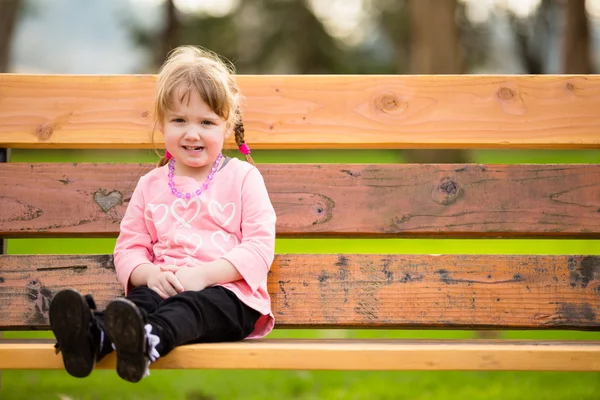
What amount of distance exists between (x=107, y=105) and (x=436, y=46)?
7.59 meters

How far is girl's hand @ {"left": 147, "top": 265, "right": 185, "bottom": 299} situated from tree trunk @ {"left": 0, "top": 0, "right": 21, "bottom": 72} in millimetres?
12082

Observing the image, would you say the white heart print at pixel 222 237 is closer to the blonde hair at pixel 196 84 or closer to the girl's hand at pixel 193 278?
the girl's hand at pixel 193 278

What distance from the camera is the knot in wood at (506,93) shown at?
286cm

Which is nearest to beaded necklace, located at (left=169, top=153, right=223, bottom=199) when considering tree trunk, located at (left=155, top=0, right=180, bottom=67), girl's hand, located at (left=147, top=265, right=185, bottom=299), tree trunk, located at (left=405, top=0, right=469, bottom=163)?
girl's hand, located at (left=147, top=265, right=185, bottom=299)

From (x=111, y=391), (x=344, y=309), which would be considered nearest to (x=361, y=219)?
(x=344, y=309)

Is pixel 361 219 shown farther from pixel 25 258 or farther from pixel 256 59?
pixel 256 59

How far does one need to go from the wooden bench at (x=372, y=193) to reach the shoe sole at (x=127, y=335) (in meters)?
0.84

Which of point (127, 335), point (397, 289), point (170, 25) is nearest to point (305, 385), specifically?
point (397, 289)

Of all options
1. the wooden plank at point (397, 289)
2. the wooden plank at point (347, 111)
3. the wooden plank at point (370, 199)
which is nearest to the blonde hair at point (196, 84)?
the wooden plank at point (347, 111)

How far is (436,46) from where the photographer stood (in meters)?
9.84

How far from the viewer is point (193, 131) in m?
2.58

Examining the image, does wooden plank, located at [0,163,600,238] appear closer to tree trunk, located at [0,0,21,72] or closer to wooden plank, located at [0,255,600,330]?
wooden plank, located at [0,255,600,330]

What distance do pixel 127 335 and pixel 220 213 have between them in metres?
0.75

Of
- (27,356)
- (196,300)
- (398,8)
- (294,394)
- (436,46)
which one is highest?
(398,8)
